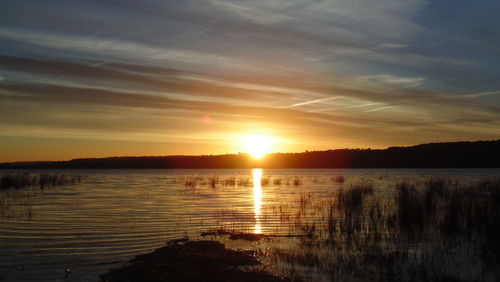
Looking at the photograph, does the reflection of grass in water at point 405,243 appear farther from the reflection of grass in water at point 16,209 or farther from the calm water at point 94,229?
the reflection of grass in water at point 16,209

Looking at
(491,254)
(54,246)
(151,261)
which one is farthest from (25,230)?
(491,254)

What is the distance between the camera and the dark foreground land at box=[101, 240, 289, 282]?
8953 millimetres

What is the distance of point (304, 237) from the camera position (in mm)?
14164

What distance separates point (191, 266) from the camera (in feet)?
32.6

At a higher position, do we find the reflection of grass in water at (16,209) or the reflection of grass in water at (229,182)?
the reflection of grass in water at (16,209)

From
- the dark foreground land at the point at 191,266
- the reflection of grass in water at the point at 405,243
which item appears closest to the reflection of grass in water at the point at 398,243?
the reflection of grass in water at the point at 405,243

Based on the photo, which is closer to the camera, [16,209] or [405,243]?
[405,243]

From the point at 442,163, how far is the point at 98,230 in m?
119

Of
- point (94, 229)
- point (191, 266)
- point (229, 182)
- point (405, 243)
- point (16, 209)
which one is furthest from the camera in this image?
point (229, 182)

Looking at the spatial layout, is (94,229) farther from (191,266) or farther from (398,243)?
(398,243)

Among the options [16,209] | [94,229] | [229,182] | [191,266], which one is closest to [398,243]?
[191,266]

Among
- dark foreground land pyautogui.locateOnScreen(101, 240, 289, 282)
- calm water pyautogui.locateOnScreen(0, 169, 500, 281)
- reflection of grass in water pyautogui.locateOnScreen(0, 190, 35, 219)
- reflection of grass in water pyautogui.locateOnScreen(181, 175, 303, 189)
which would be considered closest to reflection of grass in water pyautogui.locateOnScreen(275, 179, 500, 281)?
dark foreground land pyautogui.locateOnScreen(101, 240, 289, 282)

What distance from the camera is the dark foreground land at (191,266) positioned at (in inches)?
352

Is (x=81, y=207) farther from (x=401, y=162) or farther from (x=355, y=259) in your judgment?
(x=401, y=162)
